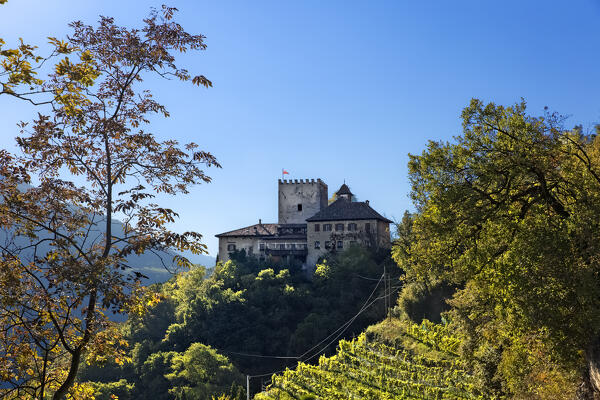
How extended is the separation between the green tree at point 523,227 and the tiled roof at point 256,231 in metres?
49.9

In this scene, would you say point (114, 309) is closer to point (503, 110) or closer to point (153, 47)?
point (153, 47)

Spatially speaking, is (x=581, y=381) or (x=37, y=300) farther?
(x=581, y=381)

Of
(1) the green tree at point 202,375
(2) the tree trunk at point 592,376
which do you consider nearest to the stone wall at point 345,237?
(1) the green tree at point 202,375

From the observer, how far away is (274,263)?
2552 inches

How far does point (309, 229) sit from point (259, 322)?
1263 cm

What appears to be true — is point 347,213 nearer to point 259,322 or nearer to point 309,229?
point 309,229

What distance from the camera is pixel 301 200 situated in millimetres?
70438

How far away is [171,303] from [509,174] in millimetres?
64658

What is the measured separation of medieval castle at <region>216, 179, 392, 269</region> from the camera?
205ft

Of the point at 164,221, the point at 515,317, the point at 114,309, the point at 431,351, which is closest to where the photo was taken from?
the point at 114,309

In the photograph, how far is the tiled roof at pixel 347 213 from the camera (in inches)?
2466

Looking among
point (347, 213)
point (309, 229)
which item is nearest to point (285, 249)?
point (309, 229)

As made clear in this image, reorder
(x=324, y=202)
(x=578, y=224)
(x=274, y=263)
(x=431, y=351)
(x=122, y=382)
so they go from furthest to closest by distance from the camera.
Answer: (x=324, y=202), (x=274, y=263), (x=122, y=382), (x=431, y=351), (x=578, y=224)

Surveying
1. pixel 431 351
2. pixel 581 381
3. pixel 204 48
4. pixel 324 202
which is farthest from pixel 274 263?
pixel 204 48
